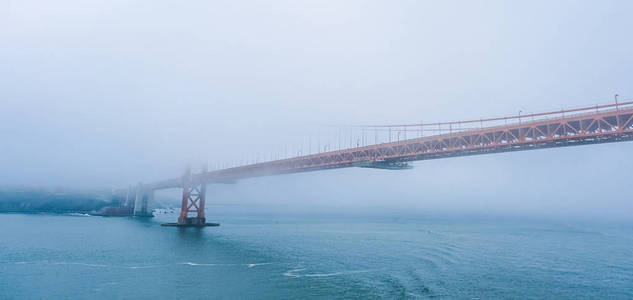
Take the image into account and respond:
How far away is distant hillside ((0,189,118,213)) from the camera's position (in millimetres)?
118500

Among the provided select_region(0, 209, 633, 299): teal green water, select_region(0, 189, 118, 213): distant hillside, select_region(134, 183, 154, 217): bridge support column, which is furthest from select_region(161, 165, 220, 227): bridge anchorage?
select_region(0, 189, 118, 213): distant hillside

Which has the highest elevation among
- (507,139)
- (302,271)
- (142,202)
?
(507,139)

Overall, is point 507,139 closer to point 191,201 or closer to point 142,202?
point 191,201

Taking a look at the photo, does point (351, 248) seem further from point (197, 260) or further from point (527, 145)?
point (527, 145)

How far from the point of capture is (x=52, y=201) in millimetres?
127875

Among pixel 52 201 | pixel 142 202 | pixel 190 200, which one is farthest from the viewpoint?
pixel 52 201

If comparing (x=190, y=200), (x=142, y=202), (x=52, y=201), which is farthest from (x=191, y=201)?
(x=52, y=201)

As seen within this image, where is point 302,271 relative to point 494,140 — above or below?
below

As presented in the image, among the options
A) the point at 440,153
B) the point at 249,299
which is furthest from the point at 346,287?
the point at 440,153

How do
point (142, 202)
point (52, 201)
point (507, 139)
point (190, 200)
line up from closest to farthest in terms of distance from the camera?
point (507, 139)
point (190, 200)
point (142, 202)
point (52, 201)

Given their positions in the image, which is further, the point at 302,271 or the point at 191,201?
the point at 191,201

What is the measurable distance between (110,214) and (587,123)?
11855 centimetres

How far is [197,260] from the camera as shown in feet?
102

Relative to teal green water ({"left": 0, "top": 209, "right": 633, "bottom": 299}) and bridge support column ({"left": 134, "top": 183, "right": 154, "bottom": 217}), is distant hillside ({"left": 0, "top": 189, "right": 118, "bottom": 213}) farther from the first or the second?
teal green water ({"left": 0, "top": 209, "right": 633, "bottom": 299})
